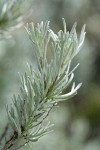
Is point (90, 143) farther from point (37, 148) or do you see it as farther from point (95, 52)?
point (95, 52)

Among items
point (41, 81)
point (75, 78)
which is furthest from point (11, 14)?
point (75, 78)

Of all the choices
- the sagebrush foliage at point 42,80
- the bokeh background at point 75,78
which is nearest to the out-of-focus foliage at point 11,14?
the bokeh background at point 75,78

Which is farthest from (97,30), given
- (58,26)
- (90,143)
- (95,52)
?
(90,143)

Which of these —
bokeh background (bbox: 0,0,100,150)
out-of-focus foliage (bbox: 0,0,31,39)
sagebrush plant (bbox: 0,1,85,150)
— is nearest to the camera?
sagebrush plant (bbox: 0,1,85,150)

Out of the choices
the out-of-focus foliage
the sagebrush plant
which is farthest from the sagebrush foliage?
the out-of-focus foliage

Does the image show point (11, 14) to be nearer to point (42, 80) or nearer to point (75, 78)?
point (42, 80)

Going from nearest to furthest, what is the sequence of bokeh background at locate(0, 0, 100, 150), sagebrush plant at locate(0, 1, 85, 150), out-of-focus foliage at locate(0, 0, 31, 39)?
1. sagebrush plant at locate(0, 1, 85, 150)
2. out-of-focus foliage at locate(0, 0, 31, 39)
3. bokeh background at locate(0, 0, 100, 150)

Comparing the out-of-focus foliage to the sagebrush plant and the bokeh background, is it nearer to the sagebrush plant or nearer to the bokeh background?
the bokeh background
